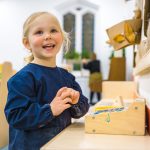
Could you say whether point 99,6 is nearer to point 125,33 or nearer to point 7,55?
point 7,55

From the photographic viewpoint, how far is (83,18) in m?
7.18

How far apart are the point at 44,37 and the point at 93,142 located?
0.37 m

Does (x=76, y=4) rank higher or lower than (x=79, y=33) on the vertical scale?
higher

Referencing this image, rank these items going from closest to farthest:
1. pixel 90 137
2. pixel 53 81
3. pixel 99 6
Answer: pixel 90 137
pixel 53 81
pixel 99 6

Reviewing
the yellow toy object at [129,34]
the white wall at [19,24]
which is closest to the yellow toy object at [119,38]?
the yellow toy object at [129,34]

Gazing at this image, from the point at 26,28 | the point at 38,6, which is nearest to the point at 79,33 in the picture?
the point at 38,6

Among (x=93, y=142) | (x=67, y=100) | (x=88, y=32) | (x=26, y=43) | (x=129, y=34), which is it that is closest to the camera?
(x=93, y=142)

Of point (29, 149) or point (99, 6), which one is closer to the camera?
point (29, 149)

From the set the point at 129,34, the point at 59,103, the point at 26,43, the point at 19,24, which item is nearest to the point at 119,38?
the point at 129,34

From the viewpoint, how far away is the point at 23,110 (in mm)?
899

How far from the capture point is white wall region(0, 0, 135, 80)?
691 centimetres

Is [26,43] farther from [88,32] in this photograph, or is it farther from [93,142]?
[88,32]

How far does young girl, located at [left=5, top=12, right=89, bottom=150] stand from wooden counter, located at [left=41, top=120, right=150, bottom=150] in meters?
0.07

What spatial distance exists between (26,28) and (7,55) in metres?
6.26
